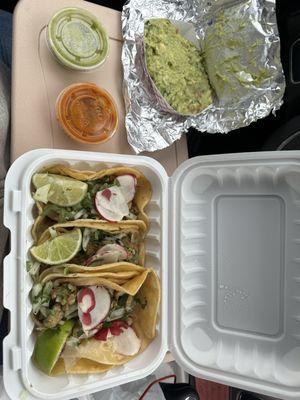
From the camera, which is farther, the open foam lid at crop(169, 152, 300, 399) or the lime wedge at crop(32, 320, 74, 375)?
the open foam lid at crop(169, 152, 300, 399)

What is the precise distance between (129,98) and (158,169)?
198 millimetres

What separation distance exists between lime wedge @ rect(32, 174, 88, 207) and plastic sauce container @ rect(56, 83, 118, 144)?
0.12 m

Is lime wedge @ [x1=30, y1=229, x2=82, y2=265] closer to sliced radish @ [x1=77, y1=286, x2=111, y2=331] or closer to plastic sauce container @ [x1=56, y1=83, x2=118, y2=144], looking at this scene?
sliced radish @ [x1=77, y1=286, x2=111, y2=331]

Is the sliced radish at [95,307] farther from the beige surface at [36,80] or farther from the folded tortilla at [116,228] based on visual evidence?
the beige surface at [36,80]

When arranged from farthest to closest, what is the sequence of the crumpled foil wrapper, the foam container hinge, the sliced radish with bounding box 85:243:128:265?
the crumpled foil wrapper < the sliced radish with bounding box 85:243:128:265 < the foam container hinge

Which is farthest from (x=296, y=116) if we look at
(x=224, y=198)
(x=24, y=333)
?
(x=24, y=333)

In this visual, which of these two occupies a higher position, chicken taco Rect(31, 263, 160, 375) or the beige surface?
the beige surface

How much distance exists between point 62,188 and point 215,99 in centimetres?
45

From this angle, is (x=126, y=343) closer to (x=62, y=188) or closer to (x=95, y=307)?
(x=95, y=307)

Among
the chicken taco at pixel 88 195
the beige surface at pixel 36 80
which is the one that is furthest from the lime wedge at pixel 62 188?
the beige surface at pixel 36 80

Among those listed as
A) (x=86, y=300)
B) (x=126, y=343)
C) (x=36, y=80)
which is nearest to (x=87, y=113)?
(x=36, y=80)

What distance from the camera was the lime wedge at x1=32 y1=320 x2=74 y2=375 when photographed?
816 mm

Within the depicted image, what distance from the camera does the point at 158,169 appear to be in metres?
0.92

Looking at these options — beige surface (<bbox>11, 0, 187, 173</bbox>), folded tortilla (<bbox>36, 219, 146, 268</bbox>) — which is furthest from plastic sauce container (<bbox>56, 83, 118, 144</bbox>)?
folded tortilla (<bbox>36, 219, 146, 268</bbox>)
